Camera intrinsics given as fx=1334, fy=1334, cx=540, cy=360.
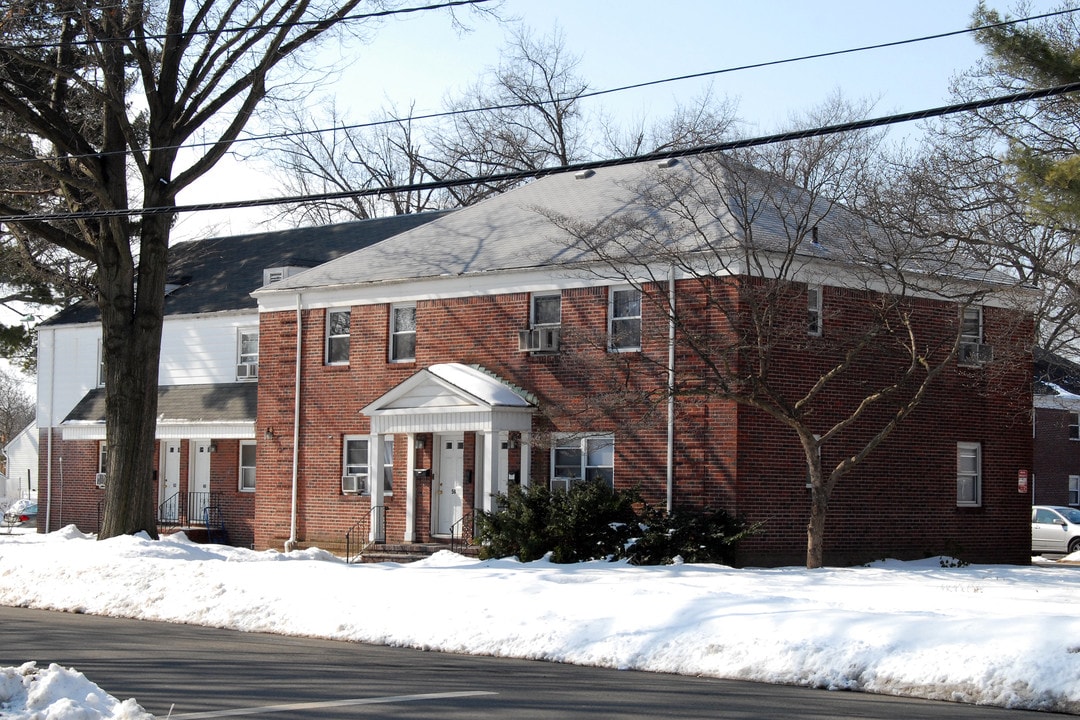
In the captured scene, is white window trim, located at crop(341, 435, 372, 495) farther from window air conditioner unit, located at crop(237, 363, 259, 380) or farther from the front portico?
window air conditioner unit, located at crop(237, 363, 259, 380)

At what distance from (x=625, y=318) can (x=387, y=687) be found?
14.4 m

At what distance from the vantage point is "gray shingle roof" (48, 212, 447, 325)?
121ft

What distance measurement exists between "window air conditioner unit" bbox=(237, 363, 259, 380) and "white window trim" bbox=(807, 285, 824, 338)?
15.7 metres

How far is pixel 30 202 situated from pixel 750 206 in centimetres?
1548

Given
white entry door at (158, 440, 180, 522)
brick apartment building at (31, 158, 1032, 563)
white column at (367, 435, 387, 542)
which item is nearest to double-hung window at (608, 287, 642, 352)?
brick apartment building at (31, 158, 1032, 563)

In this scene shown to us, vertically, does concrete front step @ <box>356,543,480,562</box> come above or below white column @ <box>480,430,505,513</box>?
below

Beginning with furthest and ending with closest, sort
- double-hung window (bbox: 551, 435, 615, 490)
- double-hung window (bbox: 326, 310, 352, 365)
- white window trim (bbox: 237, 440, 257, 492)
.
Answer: white window trim (bbox: 237, 440, 257, 492) < double-hung window (bbox: 326, 310, 352, 365) < double-hung window (bbox: 551, 435, 615, 490)

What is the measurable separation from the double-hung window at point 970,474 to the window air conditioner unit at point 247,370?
57.9 feet

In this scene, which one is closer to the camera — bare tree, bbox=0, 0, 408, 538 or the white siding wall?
bare tree, bbox=0, 0, 408, 538

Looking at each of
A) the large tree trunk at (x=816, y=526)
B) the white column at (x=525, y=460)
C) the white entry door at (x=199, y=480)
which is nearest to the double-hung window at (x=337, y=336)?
the white column at (x=525, y=460)

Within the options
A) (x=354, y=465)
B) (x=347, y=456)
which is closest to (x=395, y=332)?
(x=347, y=456)

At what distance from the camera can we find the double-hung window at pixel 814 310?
2481cm

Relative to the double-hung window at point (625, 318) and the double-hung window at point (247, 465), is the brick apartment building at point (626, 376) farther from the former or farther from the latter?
the double-hung window at point (247, 465)

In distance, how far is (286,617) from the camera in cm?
1666
